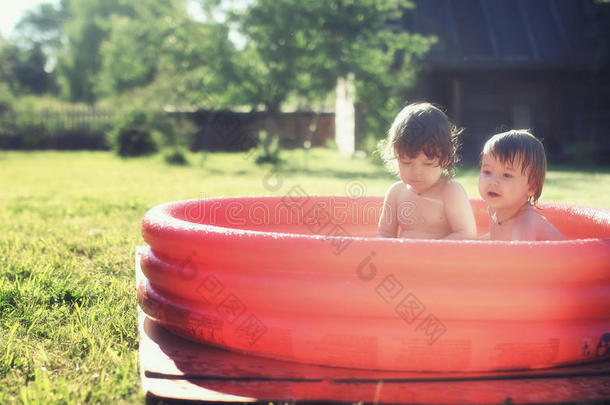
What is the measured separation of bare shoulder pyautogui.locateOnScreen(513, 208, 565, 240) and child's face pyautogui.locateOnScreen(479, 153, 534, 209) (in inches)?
3.1

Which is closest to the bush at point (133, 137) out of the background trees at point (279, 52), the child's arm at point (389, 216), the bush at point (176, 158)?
the background trees at point (279, 52)

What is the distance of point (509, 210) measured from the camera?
2691 mm

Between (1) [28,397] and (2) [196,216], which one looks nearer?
(1) [28,397]

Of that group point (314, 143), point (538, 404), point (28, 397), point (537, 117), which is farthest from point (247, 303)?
point (314, 143)

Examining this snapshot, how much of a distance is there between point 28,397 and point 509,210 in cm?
205

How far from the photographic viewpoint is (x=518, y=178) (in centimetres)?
257

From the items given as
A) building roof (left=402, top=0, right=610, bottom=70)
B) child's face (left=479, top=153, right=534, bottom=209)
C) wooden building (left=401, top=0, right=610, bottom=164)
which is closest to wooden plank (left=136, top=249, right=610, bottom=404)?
child's face (left=479, top=153, right=534, bottom=209)

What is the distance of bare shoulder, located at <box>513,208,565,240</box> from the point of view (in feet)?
8.29

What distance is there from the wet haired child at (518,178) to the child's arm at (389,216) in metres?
0.45

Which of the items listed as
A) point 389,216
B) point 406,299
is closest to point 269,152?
point 389,216

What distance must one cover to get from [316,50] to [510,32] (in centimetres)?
570

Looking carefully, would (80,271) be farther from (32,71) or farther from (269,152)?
(32,71)

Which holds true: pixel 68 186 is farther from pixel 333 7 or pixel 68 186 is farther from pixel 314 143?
pixel 314 143

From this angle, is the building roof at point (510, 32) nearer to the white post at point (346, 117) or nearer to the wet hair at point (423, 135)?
the white post at point (346, 117)
